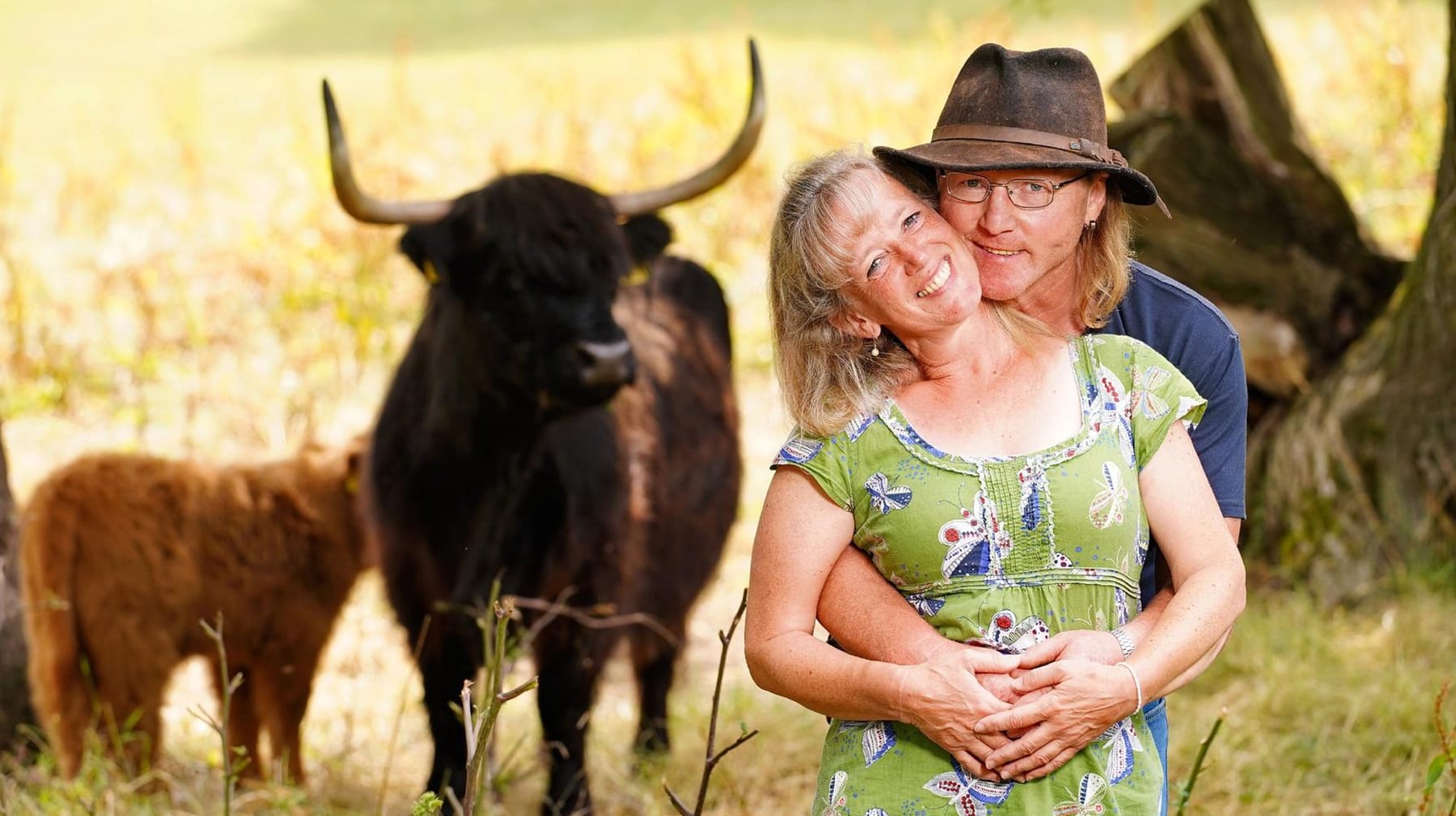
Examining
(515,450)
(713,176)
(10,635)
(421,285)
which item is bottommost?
(10,635)

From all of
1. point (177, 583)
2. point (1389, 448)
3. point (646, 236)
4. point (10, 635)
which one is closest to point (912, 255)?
point (646, 236)

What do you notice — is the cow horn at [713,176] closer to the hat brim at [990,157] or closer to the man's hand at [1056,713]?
the hat brim at [990,157]

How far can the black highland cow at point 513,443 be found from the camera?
15.7 ft

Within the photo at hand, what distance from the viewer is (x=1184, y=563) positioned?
8.32 ft

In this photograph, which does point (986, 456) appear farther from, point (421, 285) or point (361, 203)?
point (421, 285)

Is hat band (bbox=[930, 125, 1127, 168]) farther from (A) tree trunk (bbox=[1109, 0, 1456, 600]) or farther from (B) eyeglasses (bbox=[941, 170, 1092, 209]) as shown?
(A) tree trunk (bbox=[1109, 0, 1456, 600])

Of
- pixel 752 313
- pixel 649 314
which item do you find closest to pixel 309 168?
pixel 752 313

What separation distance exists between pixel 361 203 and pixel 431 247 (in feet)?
1.16

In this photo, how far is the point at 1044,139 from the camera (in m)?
2.64

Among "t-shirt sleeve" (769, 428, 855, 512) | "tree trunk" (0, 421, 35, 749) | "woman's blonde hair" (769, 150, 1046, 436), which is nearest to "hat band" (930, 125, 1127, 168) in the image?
"woman's blonde hair" (769, 150, 1046, 436)

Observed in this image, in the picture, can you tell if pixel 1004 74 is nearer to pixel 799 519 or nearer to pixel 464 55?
pixel 799 519

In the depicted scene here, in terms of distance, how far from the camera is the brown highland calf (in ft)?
16.6

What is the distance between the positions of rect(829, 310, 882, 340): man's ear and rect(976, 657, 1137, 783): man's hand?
0.59 m

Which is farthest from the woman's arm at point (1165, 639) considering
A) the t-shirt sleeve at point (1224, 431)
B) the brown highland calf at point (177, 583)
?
the brown highland calf at point (177, 583)
